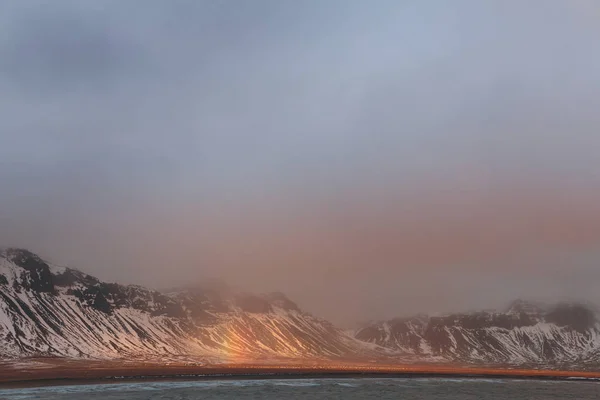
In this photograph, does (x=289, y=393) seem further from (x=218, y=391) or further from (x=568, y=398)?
(x=568, y=398)

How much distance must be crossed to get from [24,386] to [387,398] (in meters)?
89.6

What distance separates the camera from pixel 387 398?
398ft

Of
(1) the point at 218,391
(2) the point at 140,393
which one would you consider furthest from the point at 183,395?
(1) the point at 218,391

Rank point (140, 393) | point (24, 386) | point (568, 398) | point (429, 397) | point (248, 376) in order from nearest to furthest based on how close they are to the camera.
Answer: point (140, 393) < point (24, 386) < point (429, 397) < point (568, 398) < point (248, 376)

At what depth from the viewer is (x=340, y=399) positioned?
114250 mm

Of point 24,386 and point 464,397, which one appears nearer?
point 24,386

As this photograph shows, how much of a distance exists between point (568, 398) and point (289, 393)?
8333 centimetres

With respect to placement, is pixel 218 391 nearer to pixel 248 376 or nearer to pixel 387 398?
pixel 387 398

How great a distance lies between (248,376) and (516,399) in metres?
99.1

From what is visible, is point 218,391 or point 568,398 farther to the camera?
point 568,398

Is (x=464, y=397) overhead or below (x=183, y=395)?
below

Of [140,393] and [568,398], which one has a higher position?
[140,393]

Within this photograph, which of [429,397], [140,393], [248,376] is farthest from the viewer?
[248,376]

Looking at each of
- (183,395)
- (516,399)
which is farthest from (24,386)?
(516,399)
